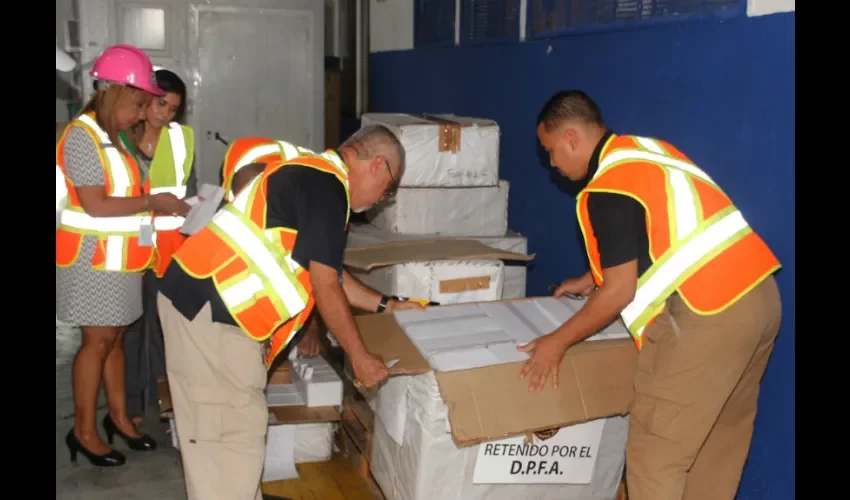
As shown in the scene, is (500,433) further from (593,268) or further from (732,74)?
(732,74)

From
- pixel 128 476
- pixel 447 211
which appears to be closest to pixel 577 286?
pixel 447 211

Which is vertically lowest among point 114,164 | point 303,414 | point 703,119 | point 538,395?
point 303,414

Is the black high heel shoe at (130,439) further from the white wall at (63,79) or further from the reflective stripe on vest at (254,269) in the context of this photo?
the white wall at (63,79)

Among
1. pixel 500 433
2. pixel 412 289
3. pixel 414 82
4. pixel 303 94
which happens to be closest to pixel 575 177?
pixel 500 433

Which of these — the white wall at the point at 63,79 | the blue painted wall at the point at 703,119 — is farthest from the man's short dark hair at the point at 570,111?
the white wall at the point at 63,79

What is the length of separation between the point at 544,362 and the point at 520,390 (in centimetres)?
10

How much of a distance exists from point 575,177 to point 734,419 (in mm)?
773

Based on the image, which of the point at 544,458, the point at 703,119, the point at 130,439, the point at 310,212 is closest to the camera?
the point at 310,212

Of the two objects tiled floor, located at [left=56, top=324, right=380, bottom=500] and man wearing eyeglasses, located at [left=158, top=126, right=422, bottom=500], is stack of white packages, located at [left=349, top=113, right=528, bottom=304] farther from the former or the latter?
man wearing eyeglasses, located at [left=158, top=126, right=422, bottom=500]

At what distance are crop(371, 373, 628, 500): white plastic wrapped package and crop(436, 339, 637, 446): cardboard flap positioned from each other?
4.6 inches

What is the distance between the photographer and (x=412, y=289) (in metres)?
2.96

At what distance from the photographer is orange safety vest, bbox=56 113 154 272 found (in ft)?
9.14

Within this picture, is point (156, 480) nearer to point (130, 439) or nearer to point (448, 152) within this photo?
point (130, 439)

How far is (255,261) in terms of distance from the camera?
2.00 metres
